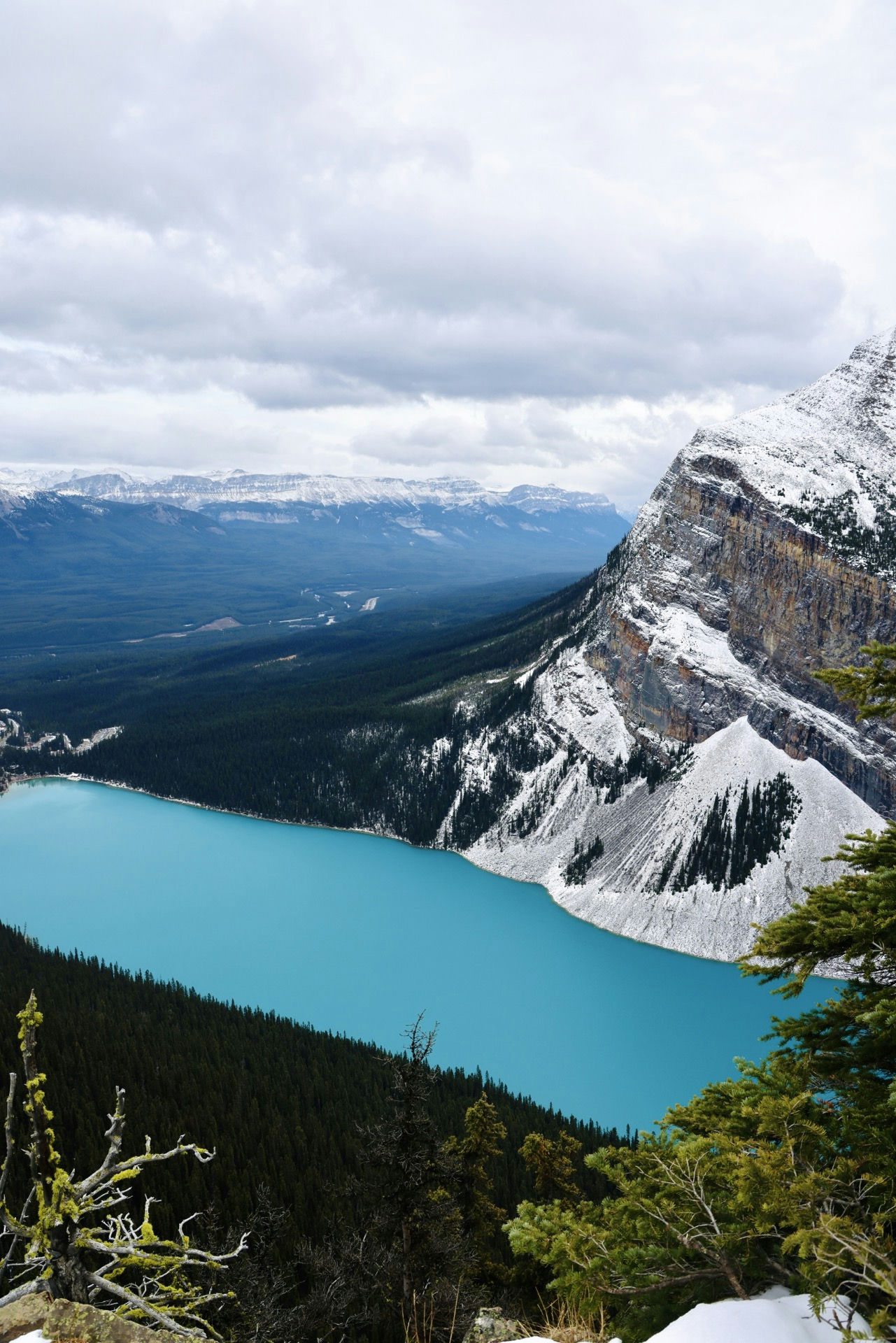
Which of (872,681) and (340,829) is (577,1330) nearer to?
(872,681)

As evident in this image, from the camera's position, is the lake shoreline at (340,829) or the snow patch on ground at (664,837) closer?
the snow patch on ground at (664,837)

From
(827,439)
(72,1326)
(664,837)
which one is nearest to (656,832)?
(664,837)

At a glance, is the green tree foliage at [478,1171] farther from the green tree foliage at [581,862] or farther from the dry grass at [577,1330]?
the green tree foliage at [581,862]

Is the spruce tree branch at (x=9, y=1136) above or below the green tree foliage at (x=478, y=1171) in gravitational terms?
above

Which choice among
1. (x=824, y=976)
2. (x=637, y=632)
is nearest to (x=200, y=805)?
(x=637, y=632)

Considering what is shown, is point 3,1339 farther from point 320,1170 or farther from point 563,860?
point 563,860

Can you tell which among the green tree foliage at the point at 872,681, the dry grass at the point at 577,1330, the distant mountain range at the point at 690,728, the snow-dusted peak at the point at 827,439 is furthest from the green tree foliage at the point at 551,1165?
the snow-dusted peak at the point at 827,439
